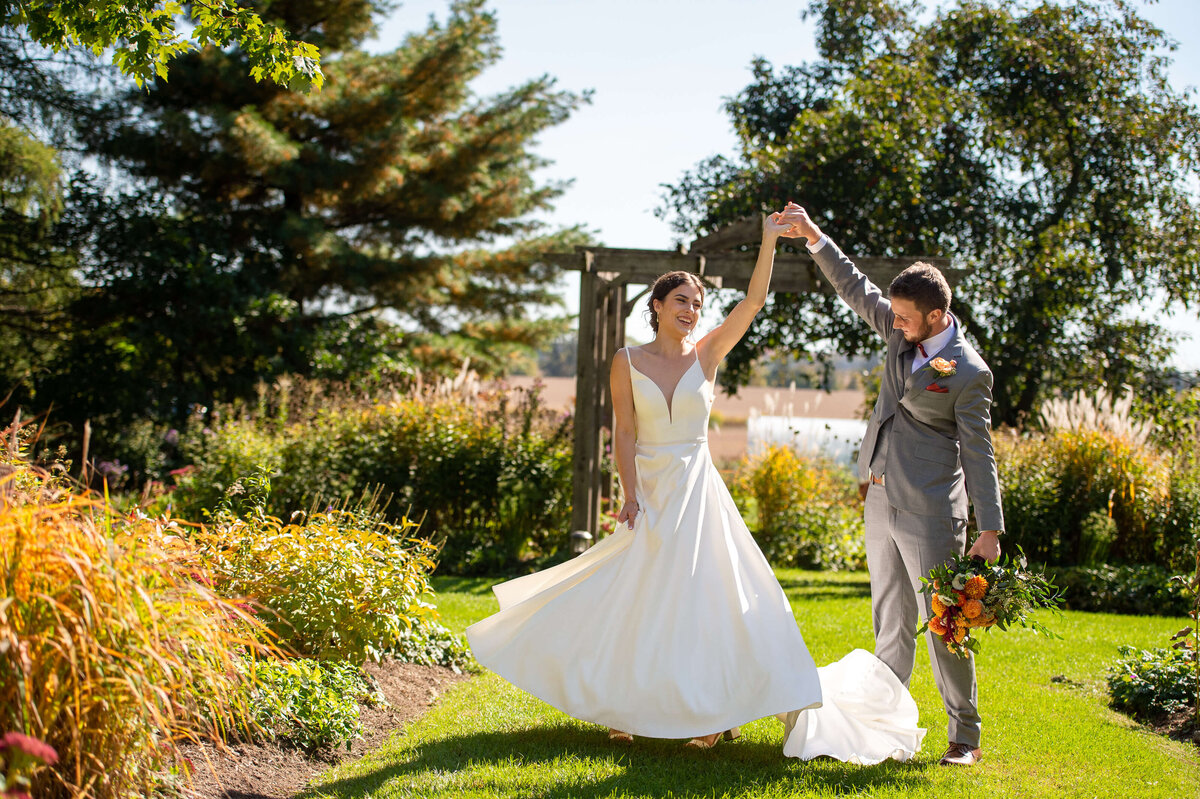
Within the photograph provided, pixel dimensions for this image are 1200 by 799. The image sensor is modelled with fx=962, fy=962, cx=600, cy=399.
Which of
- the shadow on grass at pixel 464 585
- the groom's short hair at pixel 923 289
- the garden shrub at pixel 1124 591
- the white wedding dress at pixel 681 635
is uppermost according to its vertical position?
the groom's short hair at pixel 923 289

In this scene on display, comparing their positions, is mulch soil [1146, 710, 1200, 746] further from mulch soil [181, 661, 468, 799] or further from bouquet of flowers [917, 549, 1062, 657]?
mulch soil [181, 661, 468, 799]

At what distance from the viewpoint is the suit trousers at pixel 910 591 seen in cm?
388

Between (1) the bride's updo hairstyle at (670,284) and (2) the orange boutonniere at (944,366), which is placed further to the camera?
(1) the bride's updo hairstyle at (670,284)

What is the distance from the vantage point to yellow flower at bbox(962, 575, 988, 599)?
363 cm

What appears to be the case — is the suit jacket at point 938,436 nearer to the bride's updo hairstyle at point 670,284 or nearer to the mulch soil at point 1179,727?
the bride's updo hairstyle at point 670,284

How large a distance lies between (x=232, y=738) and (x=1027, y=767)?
314 centimetres

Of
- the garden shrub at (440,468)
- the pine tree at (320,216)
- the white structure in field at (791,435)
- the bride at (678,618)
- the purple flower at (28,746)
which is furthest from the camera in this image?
the pine tree at (320,216)

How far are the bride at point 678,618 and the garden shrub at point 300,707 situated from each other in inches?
23.7

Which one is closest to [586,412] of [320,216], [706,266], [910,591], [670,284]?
[706,266]

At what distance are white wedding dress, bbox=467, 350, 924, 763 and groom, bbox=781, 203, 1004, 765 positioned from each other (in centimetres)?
22

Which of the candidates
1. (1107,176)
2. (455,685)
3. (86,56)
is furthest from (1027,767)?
(86,56)

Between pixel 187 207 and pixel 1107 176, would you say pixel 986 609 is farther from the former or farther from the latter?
pixel 187 207

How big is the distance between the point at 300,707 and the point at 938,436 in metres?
2.79

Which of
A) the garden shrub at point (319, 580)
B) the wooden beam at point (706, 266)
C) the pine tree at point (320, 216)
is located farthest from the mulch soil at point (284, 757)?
the pine tree at point (320, 216)
